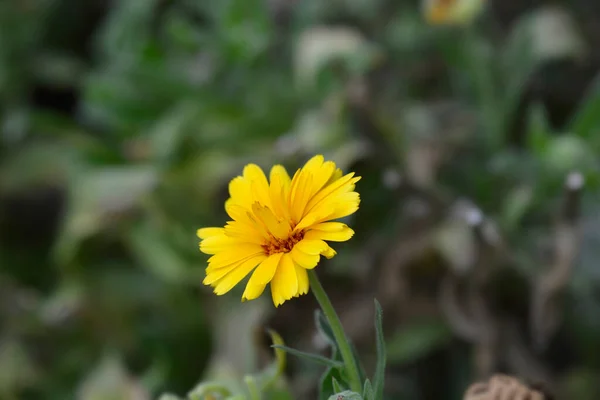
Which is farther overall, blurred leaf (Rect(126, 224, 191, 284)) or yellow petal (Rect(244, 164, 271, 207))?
blurred leaf (Rect(126, 224, 191, 284))

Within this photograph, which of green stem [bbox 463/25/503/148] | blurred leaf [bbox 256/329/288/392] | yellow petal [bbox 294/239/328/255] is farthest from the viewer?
green stem [bbox 463/25/503/148]

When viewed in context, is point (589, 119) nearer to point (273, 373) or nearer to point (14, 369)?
point (273, 373)

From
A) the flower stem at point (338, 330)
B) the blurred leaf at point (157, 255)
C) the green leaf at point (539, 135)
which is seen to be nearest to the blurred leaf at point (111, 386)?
the blurred leaf at point (157, 255)

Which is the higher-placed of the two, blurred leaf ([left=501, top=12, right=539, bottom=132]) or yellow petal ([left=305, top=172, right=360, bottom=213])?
blurred leaf ([left=501, top=12, right=539, bottom=132])

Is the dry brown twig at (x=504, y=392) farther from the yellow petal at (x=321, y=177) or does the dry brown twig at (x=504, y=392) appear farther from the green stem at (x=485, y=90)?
the green stem at (x=485, y=90)

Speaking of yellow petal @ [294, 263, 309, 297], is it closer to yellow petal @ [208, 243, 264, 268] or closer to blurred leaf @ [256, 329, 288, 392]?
yellow petal @ [208, 243, 264, 268]

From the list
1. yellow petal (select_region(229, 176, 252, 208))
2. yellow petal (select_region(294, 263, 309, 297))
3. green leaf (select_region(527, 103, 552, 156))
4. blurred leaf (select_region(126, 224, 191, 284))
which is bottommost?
yellow petal (select_region(294, 263, 309, 297))

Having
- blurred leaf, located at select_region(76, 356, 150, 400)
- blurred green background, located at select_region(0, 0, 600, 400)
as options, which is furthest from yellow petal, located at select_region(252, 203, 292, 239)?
blurred leaf, located at select_region(76, 356, 150, 400)

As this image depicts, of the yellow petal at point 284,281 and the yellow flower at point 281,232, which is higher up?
the yellow flower at point 281,232
